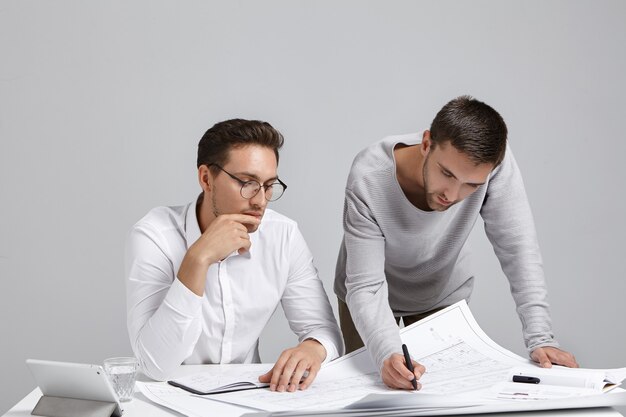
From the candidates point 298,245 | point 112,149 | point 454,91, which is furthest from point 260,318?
point 454,91

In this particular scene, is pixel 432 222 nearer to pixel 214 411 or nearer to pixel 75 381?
pixel 214 411

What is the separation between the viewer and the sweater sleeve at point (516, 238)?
2035 millimetres

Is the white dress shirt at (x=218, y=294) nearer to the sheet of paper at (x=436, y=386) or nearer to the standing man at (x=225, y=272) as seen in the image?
the standing man at (x=225, y=272)

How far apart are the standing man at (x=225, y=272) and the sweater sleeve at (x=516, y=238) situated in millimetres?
491

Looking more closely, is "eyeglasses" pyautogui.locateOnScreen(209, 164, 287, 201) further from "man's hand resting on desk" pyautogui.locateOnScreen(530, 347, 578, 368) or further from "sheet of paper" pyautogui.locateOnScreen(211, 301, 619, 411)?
"man's hand resting on desk" pyautogui.locateOnScreen(530, 347, 578, 368)

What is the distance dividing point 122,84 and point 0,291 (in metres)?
1.04

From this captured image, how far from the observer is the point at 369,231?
206 centimetres

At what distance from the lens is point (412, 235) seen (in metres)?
2.17

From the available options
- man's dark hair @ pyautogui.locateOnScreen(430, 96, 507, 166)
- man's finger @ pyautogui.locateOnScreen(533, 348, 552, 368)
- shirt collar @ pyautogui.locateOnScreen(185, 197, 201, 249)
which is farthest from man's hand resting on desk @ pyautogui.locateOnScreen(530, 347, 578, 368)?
shirt collar @ pyautogui.locateOnScreen(185, 197, 201, 249)

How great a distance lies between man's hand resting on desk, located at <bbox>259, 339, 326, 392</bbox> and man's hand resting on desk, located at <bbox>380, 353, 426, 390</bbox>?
6.4 inches

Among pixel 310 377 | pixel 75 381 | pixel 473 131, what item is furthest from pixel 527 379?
pixel 75 381

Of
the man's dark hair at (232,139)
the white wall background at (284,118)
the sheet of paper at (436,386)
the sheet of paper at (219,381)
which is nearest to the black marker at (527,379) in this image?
the sheet of paper at (436,386)

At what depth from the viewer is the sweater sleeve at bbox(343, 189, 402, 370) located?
1.83 meters

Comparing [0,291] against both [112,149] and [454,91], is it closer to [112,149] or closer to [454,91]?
[112,149]
